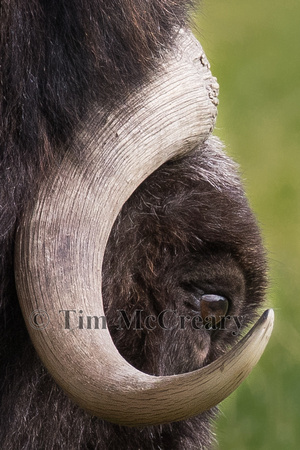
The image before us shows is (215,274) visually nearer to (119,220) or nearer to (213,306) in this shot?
(213,306)

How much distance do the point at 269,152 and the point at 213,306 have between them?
2818 mm

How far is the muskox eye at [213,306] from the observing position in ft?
5.67

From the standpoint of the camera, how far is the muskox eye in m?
1.73

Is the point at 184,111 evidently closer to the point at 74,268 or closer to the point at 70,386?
the point at 74,268

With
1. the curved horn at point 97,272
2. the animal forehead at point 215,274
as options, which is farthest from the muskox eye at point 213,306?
the curved horn at point 97,272

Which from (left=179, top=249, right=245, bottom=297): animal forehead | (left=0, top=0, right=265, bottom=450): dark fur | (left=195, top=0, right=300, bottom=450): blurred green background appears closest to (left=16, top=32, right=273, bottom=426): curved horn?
(left=0, top=0, right=265, bottom=450): dark fur

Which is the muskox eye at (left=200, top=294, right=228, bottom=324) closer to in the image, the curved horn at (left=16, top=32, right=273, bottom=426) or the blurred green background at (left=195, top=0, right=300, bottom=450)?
the curved horn at (left=16, top=32, right=273, bottom=426)

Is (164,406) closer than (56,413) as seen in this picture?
Yes

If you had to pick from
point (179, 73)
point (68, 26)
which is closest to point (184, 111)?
point (179, 73)

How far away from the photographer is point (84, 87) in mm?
1496

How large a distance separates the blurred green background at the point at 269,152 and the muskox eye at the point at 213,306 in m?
1.46

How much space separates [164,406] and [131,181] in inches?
15.4

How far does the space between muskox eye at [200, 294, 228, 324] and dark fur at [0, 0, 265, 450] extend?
0.02m

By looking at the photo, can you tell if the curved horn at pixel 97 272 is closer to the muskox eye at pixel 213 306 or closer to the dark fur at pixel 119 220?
the dark fur at pixel 119 220
